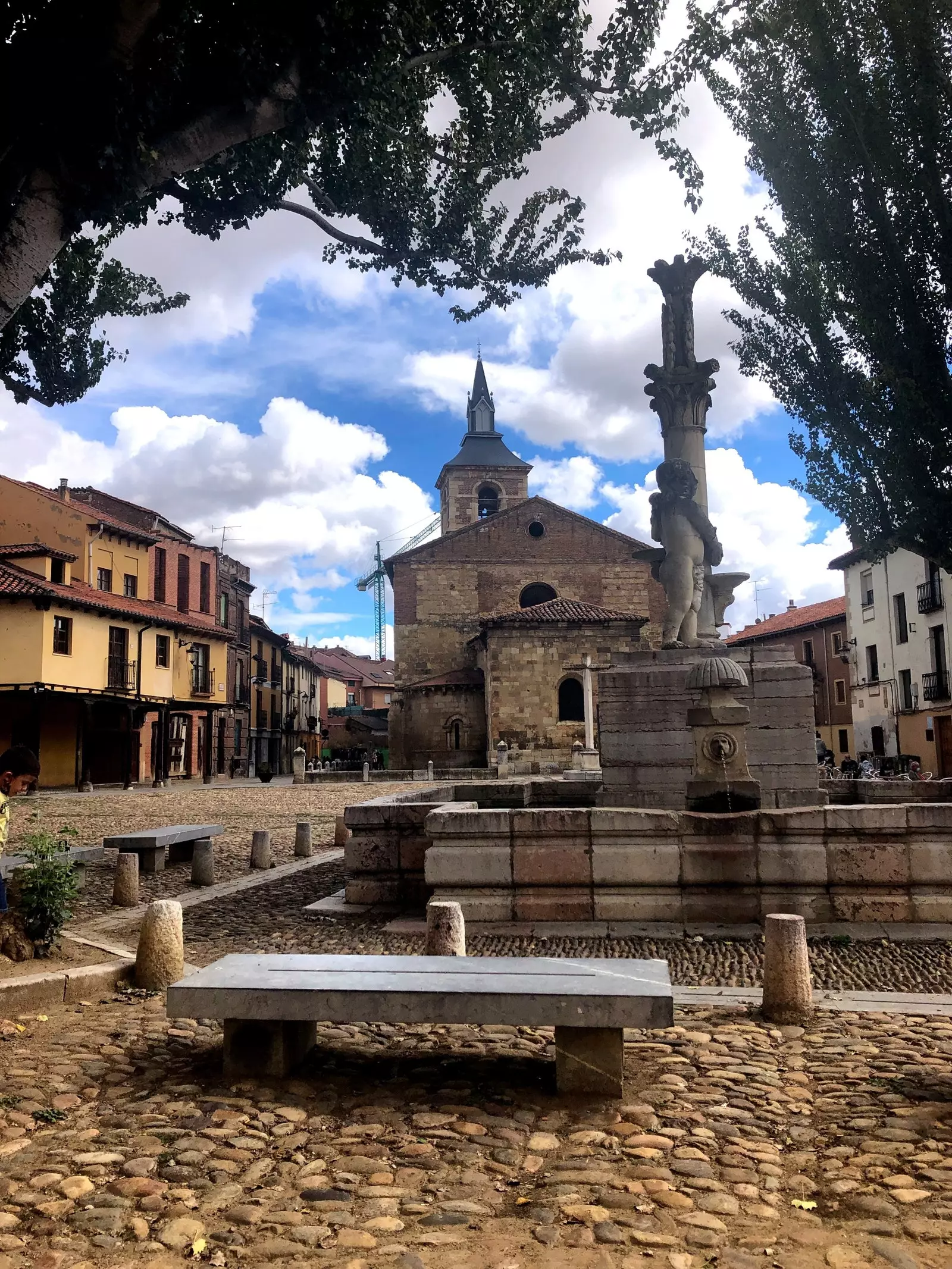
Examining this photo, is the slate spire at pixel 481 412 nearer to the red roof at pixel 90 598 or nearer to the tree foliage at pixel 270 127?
the red roof at pixel 90 598

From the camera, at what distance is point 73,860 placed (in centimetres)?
817

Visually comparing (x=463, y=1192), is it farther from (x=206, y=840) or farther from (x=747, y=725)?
(x=206, y=840)

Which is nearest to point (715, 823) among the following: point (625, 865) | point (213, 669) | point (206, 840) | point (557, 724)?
point (625, 865)

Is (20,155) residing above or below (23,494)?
below

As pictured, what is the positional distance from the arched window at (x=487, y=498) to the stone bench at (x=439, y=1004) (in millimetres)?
47417

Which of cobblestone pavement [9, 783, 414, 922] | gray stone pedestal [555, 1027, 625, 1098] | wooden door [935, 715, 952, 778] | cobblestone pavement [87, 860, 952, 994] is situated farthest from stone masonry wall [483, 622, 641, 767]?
gray stone pedestal [555, 1027, 625, 1098]

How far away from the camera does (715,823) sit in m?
6.76

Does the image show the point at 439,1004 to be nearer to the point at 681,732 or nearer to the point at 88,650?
the point at 681,732

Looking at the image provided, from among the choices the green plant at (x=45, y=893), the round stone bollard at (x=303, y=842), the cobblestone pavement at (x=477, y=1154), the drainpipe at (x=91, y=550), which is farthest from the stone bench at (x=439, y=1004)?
the drainpipe at (x=91, y=550)

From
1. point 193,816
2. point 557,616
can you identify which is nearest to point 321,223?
point 193,816

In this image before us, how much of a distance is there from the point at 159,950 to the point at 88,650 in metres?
25.7

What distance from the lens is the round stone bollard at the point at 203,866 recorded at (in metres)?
9.67

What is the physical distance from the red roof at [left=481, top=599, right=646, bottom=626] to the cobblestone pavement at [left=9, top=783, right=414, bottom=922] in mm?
7912

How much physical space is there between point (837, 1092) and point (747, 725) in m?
5.35
